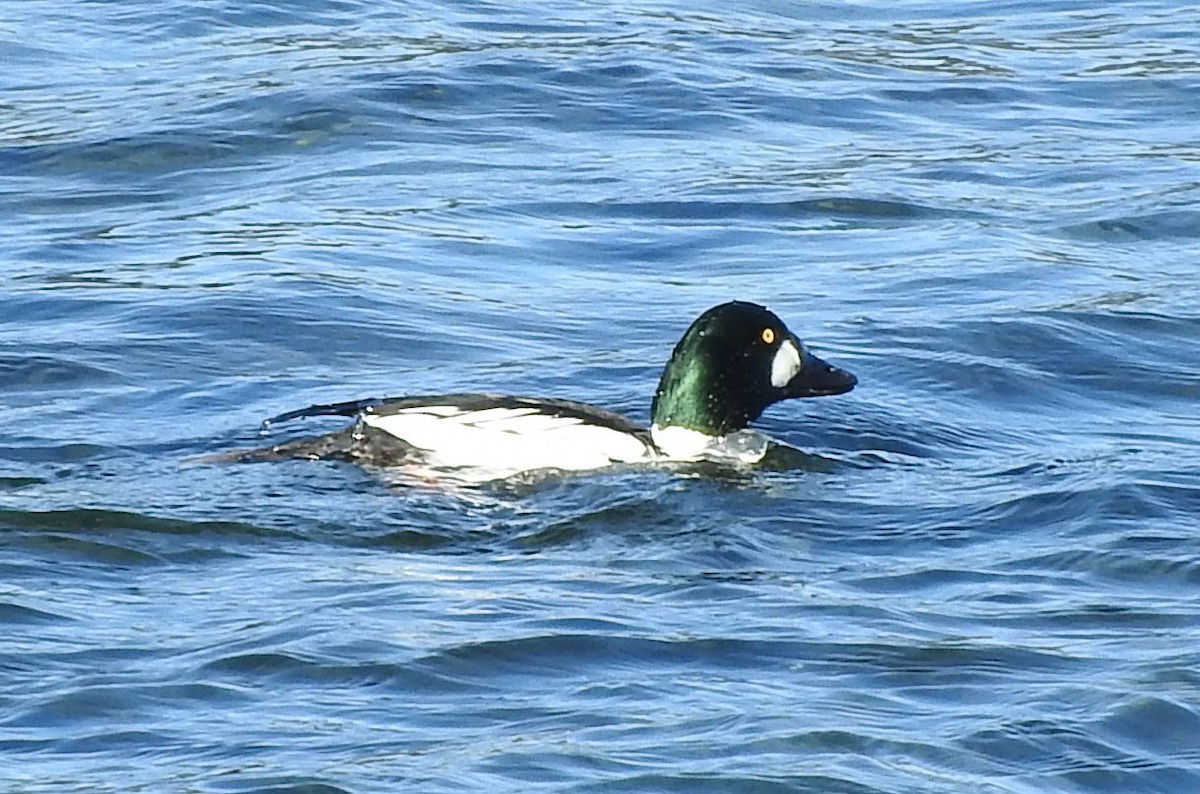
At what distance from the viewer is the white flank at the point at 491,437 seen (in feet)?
33.8

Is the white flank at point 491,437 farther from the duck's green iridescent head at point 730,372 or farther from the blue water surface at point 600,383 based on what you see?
the duck's green iridescent head at point 730,372

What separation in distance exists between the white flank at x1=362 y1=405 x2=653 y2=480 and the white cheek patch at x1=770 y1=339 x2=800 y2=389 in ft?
3.20

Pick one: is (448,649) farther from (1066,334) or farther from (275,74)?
(275,74)

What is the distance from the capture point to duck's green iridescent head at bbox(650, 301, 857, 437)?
35.8 feet

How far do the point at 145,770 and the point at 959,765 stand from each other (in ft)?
6.43

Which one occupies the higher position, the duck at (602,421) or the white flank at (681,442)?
the duck at (602,421)

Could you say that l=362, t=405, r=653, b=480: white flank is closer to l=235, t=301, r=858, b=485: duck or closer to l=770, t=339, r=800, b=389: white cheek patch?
l=235, t=301, r=858, b=485: duck

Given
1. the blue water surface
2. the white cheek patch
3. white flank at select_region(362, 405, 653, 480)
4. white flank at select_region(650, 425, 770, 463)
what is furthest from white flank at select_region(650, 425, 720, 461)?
white flank at select_region(362, 405, 653, 480)

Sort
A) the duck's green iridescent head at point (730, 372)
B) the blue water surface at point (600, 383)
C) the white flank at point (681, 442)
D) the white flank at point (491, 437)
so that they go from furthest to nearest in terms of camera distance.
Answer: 1. the duck's green iridescent head at point (730, 372)
2. the white flank at point (681, 442)
3. the white flank at point (491, 437)
4. the blue water surface at point (600, 383)

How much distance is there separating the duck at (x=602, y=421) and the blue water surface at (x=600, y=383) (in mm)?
185

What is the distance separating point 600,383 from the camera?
479 inches

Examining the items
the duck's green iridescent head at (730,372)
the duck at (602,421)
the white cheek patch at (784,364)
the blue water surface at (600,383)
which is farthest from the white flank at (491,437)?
the white cheek patch at (784,364)

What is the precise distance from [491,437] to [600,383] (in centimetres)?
189

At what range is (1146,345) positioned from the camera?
41.7 ft
